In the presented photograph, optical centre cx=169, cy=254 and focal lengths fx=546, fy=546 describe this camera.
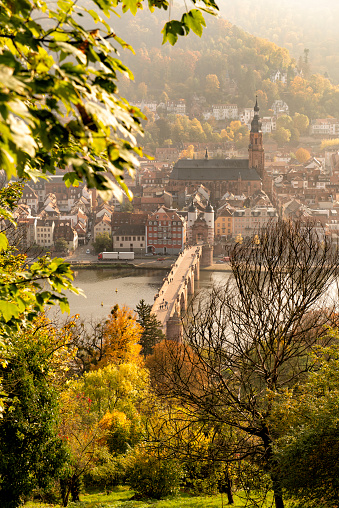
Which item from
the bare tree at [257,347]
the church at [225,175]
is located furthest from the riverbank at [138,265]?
the bare tree at [257,347]

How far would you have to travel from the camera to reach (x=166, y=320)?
22797 millimetres

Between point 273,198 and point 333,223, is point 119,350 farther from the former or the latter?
point 273,198

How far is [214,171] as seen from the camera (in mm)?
63062

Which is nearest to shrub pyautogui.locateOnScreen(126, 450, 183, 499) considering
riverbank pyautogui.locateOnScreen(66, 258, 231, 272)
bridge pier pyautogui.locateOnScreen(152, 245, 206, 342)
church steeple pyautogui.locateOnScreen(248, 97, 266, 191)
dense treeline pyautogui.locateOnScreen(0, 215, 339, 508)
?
dense treeline pyautogui.locateOnScreen(0, 215, 339, 508)

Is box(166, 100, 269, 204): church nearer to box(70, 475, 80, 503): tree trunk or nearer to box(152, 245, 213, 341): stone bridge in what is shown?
box(152, 245, 213, 341): stone bridge

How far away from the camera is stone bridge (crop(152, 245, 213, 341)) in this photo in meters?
22.8

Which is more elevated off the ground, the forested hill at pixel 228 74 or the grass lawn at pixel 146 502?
the forested hill at pixel 228 74

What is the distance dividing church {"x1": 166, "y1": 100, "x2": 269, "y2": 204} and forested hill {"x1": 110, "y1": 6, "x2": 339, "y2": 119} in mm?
42321

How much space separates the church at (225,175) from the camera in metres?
61.2

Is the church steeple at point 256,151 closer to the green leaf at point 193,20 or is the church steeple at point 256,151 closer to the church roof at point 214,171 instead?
the church roof at point 214,171

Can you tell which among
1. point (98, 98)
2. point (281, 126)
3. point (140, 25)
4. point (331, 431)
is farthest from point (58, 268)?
point (140, 25)

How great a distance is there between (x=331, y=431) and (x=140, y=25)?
488ft

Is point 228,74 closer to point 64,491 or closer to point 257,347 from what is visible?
point 64,491

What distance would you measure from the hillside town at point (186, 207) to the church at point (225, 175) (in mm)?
111
